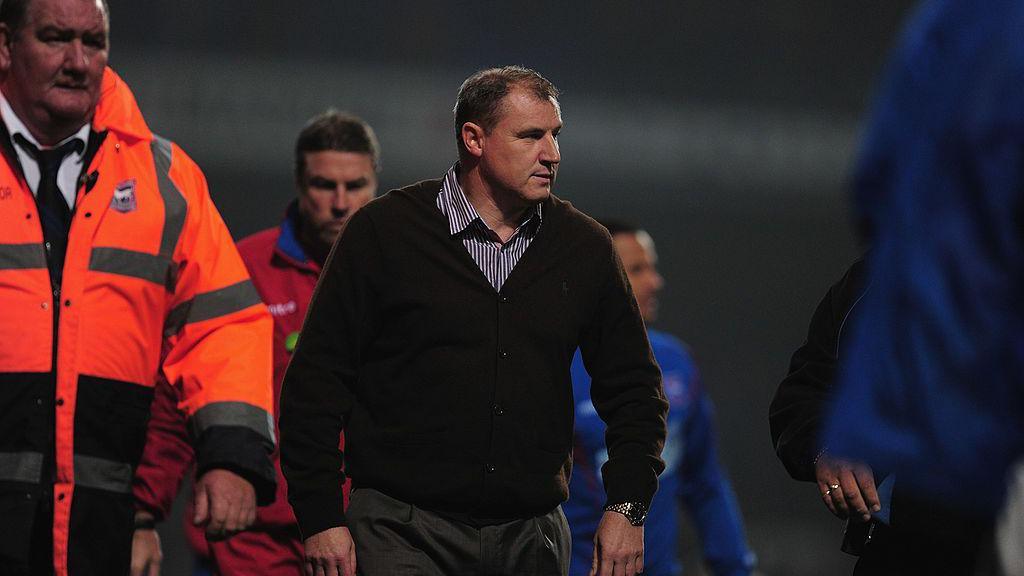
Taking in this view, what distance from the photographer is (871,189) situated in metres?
1.62

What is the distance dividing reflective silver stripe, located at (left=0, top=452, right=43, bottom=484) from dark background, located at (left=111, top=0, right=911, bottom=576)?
529 centimetres

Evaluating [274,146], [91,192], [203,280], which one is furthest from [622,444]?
[274,146]

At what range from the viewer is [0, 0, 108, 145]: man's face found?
3137mm

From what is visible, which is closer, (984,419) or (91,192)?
(984,419)

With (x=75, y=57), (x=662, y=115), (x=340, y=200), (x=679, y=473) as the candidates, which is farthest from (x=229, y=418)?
(x=662, y=115)

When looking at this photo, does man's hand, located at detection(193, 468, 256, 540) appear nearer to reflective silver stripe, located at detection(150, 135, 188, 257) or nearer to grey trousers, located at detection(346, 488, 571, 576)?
grey trousers, located at detection(346, 488, 571, 576)

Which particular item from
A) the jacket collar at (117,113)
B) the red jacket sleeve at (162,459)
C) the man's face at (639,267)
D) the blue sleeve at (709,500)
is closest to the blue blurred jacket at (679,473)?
the blue sleeve at (709,500)

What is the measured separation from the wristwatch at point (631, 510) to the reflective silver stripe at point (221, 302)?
89 centimetres

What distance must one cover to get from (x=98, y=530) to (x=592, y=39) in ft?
20.9

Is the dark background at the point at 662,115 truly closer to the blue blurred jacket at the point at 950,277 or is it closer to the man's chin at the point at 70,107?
the man's chin at the point at 70,107

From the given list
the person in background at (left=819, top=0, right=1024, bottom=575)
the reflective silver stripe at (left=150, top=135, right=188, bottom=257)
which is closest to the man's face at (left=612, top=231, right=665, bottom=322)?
the reflective silver stripe at (left=150, top=135, right=188, bottom=257)

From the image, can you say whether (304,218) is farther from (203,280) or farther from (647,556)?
(647,556)

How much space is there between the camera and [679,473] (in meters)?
5.12

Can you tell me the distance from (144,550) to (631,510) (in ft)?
4.48
